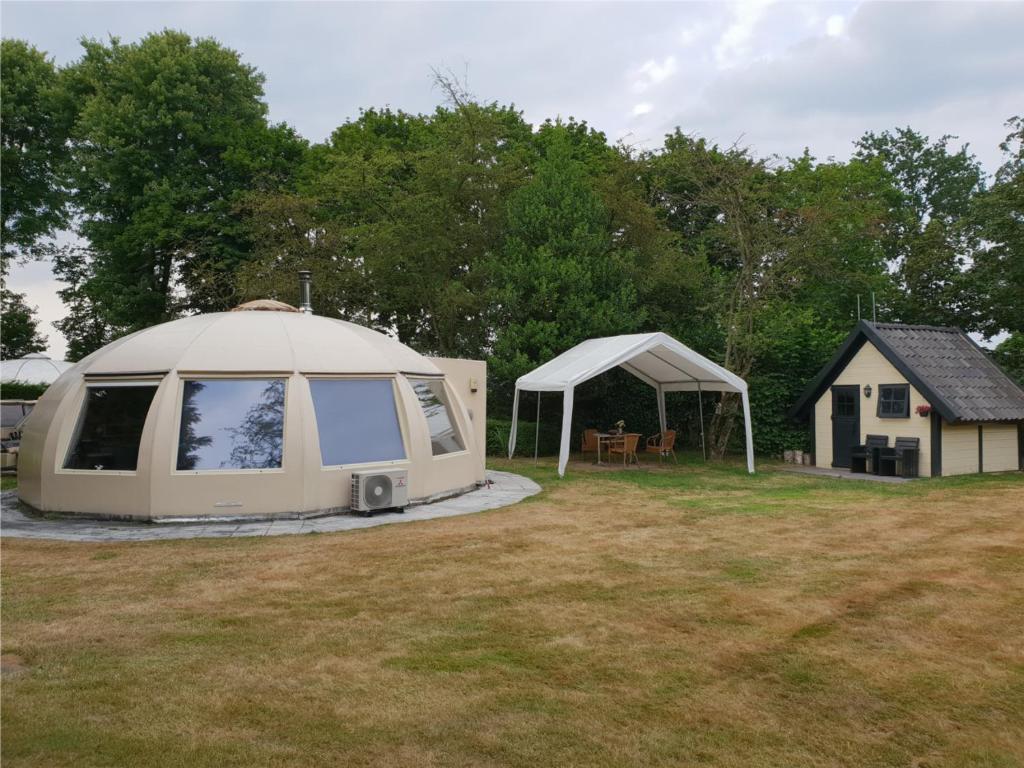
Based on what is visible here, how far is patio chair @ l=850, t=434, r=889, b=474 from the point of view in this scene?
14.6 m

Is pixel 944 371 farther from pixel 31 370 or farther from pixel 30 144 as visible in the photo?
pixel 30 144

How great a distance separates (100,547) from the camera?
7402 mm

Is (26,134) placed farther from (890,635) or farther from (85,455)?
(890,635)

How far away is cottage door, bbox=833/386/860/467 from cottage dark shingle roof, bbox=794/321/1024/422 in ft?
1.39

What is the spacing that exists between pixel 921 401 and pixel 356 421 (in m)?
10.8

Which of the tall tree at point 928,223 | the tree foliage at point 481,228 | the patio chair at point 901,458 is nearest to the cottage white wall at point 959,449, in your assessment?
the patio chair at point 901,458

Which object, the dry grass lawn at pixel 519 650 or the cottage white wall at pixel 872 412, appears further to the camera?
the cottage white wall at pixel 872 412

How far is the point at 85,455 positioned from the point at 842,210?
17049 millimetres

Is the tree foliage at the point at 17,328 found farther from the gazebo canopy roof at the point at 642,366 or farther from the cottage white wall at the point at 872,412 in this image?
the cottage white wall at the point at 872,412

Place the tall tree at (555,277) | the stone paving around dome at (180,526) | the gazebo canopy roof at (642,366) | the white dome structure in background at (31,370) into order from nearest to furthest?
the stone paving around dome at (180,526), the gazebo canopy roof at (642,366), the tall tree at (555,277), the white dome structure in background at (31,370)

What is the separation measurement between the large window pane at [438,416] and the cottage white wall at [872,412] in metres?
8.77

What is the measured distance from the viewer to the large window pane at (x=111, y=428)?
8.92 metres

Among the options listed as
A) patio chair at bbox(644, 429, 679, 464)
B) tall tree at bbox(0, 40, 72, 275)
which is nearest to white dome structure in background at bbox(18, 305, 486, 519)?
patio chair at bbox(644, 429, 679, 464)

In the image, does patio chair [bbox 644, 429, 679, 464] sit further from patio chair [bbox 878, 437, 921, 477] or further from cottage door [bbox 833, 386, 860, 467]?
patio chair [bbox 878, 437, 921, 477]
